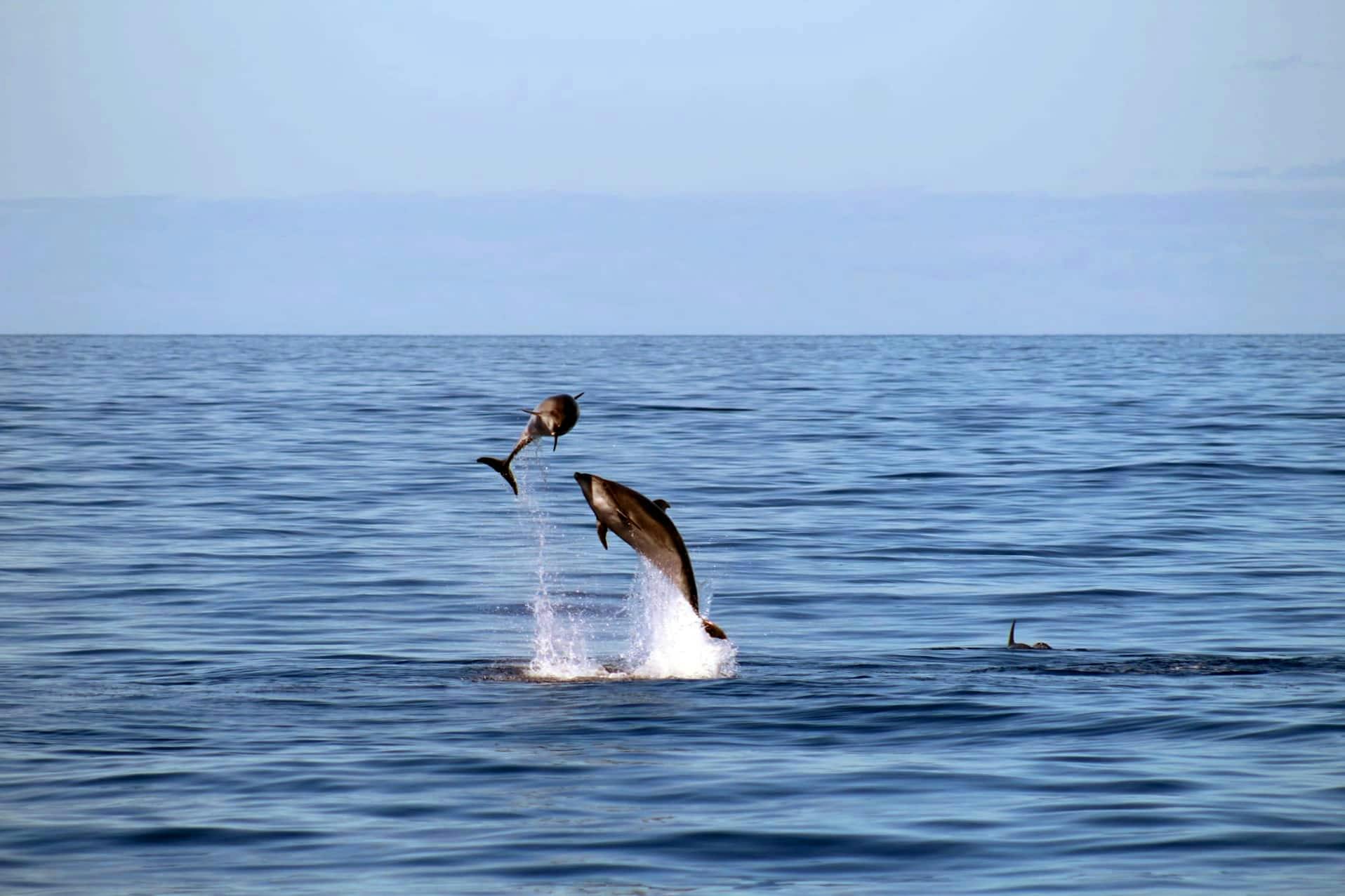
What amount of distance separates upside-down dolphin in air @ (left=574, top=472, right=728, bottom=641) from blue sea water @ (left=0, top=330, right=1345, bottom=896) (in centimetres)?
105

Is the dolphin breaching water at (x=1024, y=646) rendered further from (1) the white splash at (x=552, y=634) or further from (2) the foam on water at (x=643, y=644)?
(1) the white splash at (x=552, y=634)

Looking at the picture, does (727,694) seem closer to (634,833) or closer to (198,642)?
(634,833)

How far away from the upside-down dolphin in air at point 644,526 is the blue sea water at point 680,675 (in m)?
1.05

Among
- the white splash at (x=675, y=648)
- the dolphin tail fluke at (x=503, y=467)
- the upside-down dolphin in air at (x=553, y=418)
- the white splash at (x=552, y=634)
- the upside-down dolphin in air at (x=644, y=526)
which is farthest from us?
the white splash at (x=552, y=634)

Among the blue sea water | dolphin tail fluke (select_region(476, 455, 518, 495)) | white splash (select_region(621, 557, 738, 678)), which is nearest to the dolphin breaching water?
the blue sea water

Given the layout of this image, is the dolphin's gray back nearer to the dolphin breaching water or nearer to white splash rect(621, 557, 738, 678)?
white splash rect(621, 557, 738, 678)

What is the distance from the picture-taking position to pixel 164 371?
307 ft

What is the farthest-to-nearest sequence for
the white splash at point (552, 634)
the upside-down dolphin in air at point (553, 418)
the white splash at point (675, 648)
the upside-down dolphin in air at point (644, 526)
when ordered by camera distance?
the white splash at point (552, 634)
the white splash at point (675, 648)
the upside-down dolphin in air at point (644, 526)
the upside-down dolphin in air at point (553, 418)

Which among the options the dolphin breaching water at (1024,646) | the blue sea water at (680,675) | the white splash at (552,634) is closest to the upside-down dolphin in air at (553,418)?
the white splash at (552,634)

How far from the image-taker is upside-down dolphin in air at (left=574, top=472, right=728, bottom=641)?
13812 mm

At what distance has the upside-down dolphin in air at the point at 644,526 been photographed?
1381 centimetres

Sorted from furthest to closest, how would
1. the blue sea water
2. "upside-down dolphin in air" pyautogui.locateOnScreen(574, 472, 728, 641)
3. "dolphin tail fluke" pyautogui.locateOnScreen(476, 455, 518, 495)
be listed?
"upside-down dolphin in air" pyautogui.locateOnScreen(574, 472, 728, 641)
"dolphin tail fluke" pyautogui.locateOnScreen(476, 455, 518, 495)
the blue sea water

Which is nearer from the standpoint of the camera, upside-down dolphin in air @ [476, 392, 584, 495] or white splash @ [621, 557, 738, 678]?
upside-down dolphin in air @ [476, 392, 584, 495]

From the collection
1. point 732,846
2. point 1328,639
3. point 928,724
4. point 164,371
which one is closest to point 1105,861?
point 732,846
